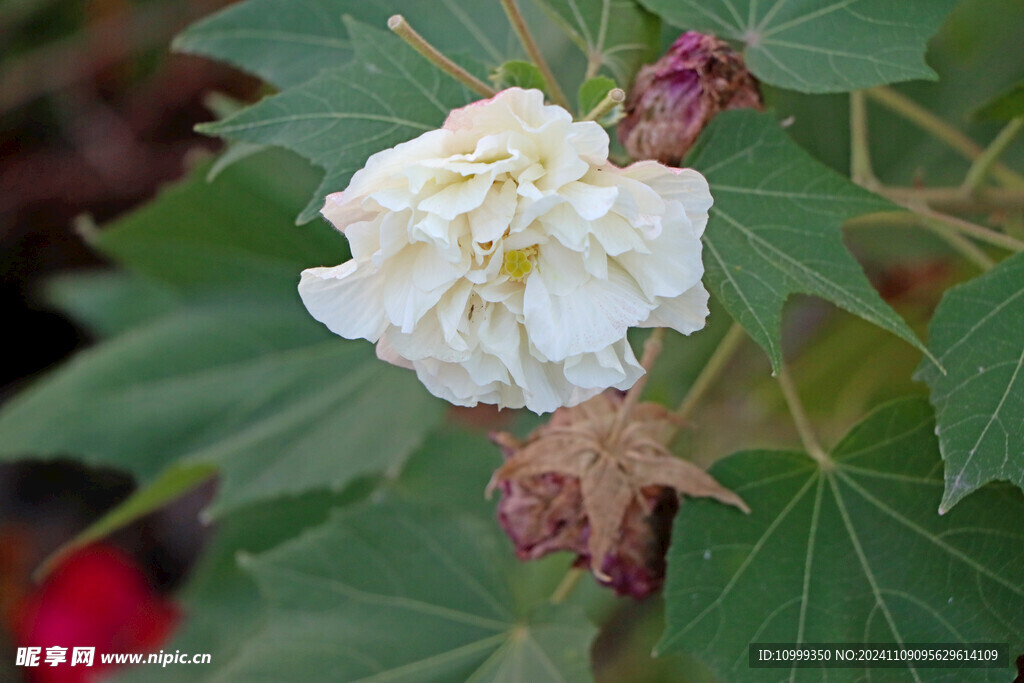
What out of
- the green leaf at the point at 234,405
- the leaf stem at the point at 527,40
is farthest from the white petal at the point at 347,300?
the green leaf at the point at 234,405

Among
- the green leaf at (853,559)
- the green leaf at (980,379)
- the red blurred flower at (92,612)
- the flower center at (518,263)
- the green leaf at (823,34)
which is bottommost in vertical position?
the red blurred flower at (92,612)

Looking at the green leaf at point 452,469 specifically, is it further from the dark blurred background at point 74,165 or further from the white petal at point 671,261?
the dark blurred background at point 74,165

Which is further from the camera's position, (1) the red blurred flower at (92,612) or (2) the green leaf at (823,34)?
(1) the red blurred flower at (92,612)

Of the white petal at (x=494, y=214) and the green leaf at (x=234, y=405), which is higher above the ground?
the white petal at (x=494, y=214)

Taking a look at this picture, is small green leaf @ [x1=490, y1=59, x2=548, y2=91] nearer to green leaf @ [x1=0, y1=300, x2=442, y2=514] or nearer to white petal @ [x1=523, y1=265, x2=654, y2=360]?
white petal @ [x1=523, y1=265, x2=654, y2=360]

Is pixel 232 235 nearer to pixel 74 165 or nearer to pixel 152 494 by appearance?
pixel 152 494

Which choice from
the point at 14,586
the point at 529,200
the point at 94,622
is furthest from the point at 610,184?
the point at 14,586
